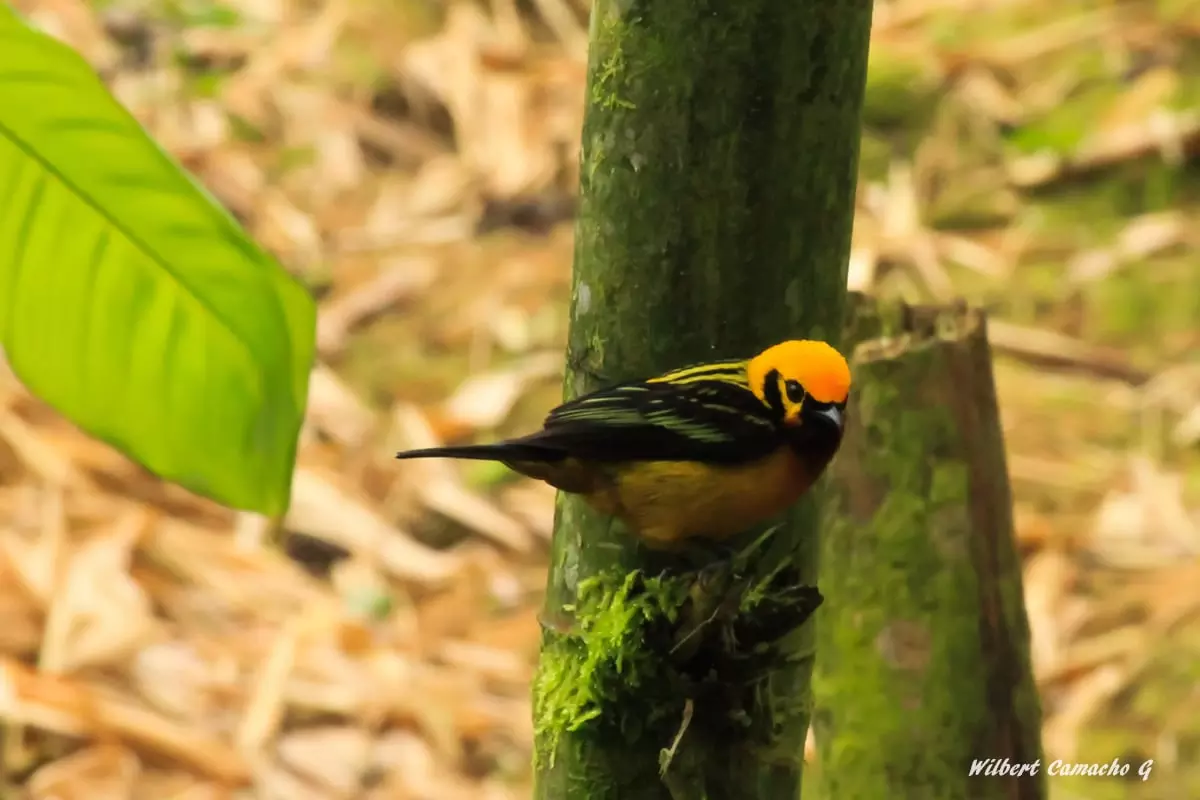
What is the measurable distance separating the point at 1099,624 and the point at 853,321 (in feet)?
3.20

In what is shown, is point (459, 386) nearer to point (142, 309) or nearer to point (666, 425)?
point (142, 309)

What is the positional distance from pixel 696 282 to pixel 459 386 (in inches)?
66.7

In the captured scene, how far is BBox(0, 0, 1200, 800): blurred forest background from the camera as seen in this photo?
1.76 m

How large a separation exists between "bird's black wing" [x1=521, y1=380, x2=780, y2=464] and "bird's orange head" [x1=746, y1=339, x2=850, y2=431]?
11mm

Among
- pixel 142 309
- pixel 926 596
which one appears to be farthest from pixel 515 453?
pixel 926 596

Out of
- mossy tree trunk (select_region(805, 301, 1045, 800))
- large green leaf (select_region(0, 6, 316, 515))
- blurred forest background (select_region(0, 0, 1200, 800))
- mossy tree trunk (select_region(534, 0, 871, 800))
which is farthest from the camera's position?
blurred forest background (select_region(0, 0, 1200, 800))

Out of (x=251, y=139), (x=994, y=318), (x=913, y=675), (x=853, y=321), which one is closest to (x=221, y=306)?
(x=853, y=321)

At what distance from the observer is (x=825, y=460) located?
0.81 meters

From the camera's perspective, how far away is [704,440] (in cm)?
79

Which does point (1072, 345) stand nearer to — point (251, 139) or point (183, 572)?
point (183, 572)

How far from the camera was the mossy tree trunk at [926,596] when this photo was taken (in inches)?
44.4

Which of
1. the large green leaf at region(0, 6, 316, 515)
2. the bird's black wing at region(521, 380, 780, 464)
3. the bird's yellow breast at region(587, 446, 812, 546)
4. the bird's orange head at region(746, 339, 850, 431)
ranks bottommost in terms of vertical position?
the bird's yellow breast at region(587, 446, 812, 546)

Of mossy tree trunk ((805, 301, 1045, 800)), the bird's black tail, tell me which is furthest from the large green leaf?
mossy tree trunk ((805, 301, 1045, 800))

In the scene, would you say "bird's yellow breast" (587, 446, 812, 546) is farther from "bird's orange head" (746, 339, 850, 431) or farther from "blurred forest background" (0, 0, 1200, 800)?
"blurred forest background" (0, 0, 1200, 800)
